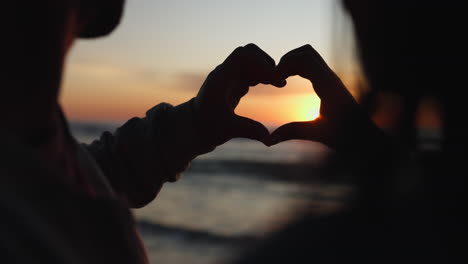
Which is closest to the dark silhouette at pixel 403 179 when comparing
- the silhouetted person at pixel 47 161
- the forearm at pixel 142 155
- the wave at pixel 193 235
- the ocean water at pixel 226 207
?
the wave at pixel 193 235

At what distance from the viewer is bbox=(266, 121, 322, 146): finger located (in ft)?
3.73

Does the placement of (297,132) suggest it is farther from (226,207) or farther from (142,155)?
(226,207)

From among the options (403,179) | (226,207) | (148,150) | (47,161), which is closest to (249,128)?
(148,150)

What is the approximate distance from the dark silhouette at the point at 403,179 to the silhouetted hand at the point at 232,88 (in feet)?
12.6

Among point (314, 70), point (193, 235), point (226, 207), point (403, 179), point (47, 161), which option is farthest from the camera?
point (226, 207)

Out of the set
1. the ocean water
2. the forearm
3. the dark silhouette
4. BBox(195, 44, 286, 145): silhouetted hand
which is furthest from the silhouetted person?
the dark silhouette

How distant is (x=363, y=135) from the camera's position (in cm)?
113

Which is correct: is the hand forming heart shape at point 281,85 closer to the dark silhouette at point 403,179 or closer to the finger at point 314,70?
the finger at point 314,70

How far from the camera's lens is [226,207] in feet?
33.3

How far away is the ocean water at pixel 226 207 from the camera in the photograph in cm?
676

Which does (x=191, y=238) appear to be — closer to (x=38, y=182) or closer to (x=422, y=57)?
(x=422, y=57)

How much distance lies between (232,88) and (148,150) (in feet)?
0.88

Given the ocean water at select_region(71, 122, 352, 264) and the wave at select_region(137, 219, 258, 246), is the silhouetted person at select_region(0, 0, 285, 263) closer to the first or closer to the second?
the ocean water at select_region(71, 122, 352, 264)

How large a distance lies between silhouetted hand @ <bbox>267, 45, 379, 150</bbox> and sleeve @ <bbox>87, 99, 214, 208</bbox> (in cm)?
23
